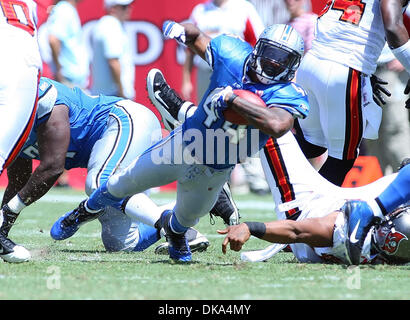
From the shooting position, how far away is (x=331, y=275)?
372 cm

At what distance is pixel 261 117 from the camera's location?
363cm

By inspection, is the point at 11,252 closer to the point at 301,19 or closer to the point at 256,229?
the point at 256,229

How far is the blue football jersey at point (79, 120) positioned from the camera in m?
4.77

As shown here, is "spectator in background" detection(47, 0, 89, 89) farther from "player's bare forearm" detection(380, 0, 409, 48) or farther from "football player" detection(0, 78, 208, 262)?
"player's bare forearm" detection(380, 0, 409, 48)

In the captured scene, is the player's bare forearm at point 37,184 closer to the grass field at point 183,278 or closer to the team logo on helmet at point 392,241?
the grass field at point 183,278

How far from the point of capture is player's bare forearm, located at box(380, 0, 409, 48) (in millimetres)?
4562

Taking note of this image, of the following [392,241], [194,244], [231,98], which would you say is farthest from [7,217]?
[392,241]

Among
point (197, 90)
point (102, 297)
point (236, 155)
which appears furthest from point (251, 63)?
point (197, 90)

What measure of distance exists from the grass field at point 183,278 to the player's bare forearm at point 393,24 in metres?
1.33

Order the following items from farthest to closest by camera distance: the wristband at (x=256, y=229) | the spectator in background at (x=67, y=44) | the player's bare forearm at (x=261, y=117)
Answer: the spectator in background at (x=67, y=44)
the wristband at (x=256, y=229)
the player's bare forearm at (x=261, y=117)

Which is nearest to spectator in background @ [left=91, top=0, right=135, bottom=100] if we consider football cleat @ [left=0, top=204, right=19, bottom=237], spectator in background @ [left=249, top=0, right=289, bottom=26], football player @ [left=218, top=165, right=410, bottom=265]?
spectator in background @ [left=249, top=0, right=289, bottom=26]

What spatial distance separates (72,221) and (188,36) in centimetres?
125

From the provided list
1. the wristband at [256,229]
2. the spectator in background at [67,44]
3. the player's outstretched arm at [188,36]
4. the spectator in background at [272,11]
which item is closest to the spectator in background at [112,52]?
the spectator in background at [67,44]

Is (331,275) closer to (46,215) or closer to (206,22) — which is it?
(46,215)
